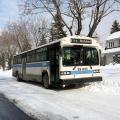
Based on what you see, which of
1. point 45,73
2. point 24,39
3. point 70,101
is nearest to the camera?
point 70,101

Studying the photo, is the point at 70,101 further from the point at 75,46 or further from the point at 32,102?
the point at 75,46

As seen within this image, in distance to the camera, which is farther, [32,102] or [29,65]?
[29,65]

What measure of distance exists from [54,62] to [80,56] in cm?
162

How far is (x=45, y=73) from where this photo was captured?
814 inches

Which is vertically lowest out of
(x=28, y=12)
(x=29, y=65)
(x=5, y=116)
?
(x=5, y=116)

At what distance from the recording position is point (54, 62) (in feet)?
62.9

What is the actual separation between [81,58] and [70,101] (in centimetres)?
495

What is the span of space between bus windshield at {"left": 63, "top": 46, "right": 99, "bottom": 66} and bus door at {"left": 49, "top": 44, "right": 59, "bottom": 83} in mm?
727

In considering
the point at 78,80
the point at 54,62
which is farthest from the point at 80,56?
the point at 54,62

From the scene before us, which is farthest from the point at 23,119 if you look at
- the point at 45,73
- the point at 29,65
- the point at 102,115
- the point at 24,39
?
the point at 24,39

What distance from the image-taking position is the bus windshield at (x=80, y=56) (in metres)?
18.2

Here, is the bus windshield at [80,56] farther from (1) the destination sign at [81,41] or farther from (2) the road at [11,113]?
(2) the road at [11,113]

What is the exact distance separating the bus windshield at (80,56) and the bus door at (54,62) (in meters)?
0.73

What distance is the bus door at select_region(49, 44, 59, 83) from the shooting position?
18703 mm
